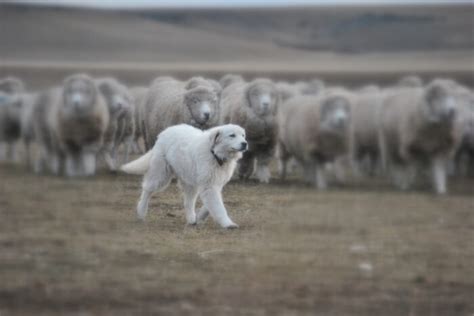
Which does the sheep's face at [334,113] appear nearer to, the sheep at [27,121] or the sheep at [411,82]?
the sheep at [411,82]

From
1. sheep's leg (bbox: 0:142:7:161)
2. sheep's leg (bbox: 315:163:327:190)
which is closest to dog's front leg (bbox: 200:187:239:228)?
sheep's leg (bbox: 0:142:7:161)

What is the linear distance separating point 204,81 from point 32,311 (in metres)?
1.54

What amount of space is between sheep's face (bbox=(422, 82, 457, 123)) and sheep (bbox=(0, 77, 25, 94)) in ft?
14.6

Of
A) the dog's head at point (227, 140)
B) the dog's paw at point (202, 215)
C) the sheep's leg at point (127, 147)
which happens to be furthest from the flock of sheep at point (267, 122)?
the dog's paw at point (202, 215)

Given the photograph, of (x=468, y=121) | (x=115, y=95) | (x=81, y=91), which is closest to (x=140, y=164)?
(x=115, y=95)

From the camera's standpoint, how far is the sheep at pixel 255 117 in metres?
5.90

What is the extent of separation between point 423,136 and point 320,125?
1.06 meters

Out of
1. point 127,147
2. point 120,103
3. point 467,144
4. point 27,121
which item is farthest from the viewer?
point 467,144

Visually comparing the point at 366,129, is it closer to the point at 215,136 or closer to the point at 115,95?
the point at 115,95

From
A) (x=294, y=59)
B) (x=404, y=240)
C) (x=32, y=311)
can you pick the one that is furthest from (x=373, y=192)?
(x=32, y=311)

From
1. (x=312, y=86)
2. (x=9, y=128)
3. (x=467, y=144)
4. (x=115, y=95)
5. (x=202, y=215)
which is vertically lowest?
(x=202, y=215)

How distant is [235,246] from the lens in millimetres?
5781

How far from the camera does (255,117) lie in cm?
610

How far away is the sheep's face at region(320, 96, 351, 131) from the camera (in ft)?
31.8
